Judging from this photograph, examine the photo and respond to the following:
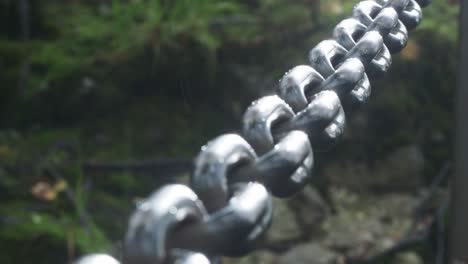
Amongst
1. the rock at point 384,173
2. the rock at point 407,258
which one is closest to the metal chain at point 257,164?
the rock at point 407,258

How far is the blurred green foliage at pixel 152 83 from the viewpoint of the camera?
2.46 metres

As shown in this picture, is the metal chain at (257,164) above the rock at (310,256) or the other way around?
the other way around

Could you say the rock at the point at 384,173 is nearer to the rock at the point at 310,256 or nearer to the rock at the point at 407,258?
the rock at the point at 310,256

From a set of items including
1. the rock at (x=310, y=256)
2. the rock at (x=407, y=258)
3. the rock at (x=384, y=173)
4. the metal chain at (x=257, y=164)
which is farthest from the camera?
the rock at (x=384, y=173)

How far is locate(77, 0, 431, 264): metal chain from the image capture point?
16.8 inches

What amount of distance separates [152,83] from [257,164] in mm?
2250

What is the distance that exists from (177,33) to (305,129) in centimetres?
213

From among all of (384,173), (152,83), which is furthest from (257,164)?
(384,173)

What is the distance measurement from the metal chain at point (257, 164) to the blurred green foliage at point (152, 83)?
164 cm

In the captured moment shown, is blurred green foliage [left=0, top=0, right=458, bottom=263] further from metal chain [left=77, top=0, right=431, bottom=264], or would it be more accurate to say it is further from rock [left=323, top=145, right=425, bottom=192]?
metal chain [left=77, top=0, right=431, bottom=264]

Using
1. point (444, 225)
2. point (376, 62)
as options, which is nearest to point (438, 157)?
point (444, 225)

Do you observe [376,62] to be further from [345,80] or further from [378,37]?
[345,80]

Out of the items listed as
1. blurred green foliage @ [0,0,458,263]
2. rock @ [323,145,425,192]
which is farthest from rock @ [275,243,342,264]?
blurred green foliage @ [0,0,458,263]

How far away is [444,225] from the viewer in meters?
2.16
